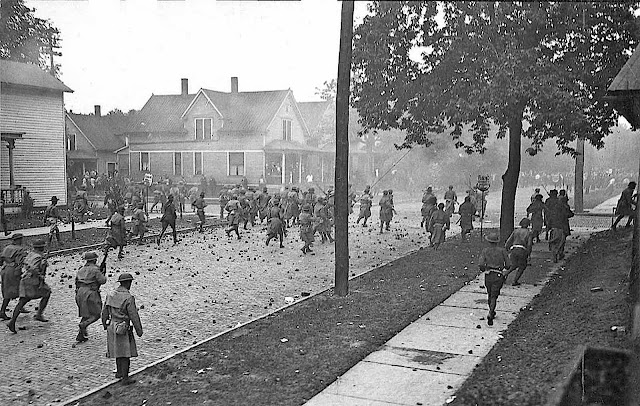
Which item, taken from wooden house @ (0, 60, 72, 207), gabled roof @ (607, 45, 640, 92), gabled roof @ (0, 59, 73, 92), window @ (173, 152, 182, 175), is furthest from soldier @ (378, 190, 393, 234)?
gabled roof @ (0, 59, 73, 92)

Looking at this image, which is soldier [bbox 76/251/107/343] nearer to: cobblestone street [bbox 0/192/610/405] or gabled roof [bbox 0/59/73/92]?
cobblestone street [bbox 0/192/610/405]

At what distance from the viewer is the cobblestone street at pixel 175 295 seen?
7.95 metres

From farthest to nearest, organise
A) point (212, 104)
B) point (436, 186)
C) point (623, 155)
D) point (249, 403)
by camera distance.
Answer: point (623, 155)
point (436, 186)
point (212, 104)
point (249, 403)

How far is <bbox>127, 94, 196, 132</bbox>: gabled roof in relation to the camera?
27.6 m

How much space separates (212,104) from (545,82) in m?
17.2

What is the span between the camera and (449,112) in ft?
49.2

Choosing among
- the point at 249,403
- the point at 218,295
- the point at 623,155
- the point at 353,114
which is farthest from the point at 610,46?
the point at 623,155

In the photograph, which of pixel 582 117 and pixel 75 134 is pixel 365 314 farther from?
pixel 75 134

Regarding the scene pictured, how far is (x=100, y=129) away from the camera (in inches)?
1598

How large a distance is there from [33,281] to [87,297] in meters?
1.37

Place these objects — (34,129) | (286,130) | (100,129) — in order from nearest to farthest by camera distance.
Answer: (34,129) < (286,130) < (100,129)

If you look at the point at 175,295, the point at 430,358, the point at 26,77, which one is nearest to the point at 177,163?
the point at 26,77

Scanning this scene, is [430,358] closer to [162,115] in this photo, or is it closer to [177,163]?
[177,163]

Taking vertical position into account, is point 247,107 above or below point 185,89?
below
